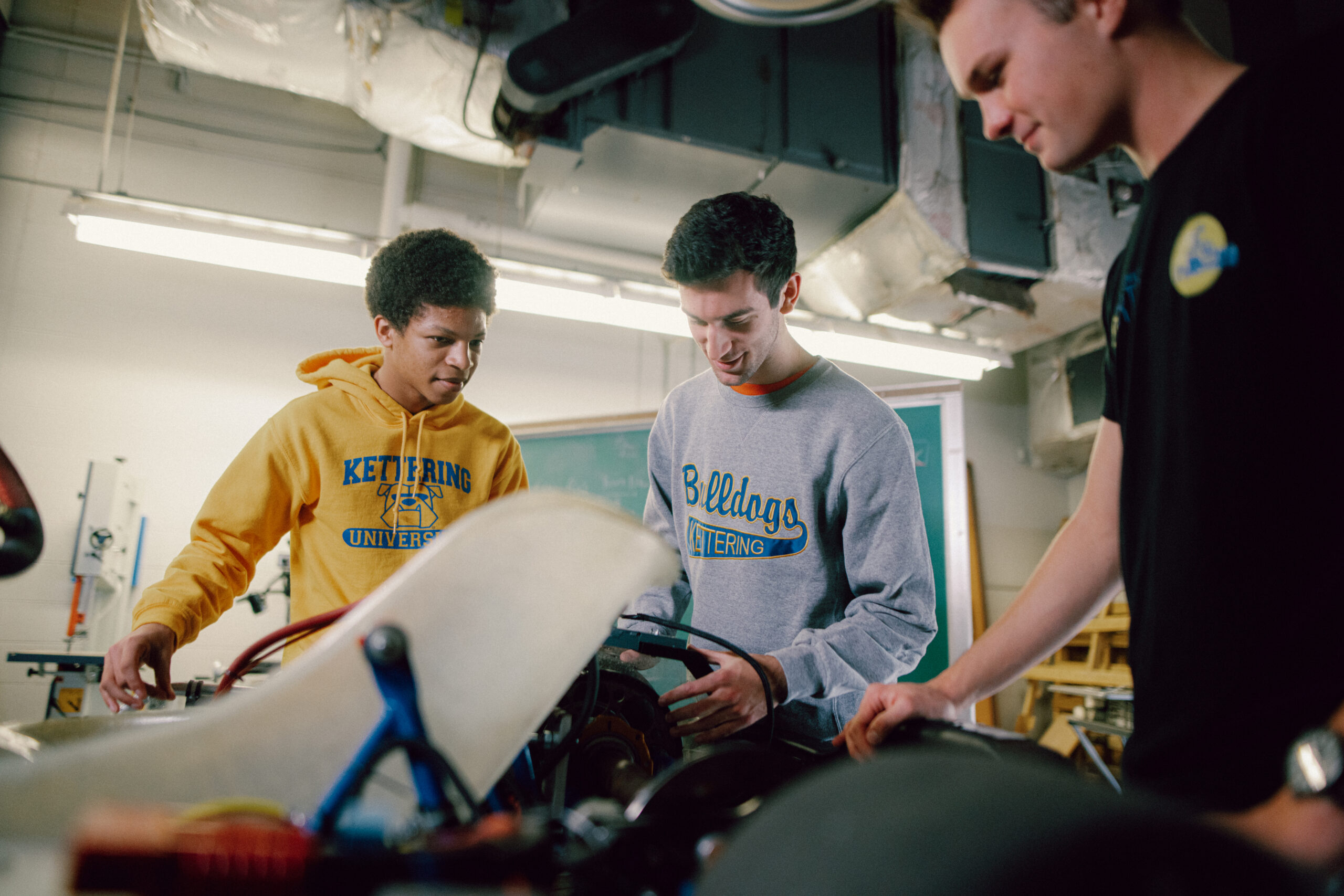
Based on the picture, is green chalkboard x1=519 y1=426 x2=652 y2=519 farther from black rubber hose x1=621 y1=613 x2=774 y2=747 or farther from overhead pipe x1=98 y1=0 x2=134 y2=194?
black rubber hose x1=621 y1=613 x2=774 y2=747

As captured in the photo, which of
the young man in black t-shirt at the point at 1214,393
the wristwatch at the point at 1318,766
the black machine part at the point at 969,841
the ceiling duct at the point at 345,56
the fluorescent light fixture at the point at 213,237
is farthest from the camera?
the fluorescent light fixture at the point at 213,237

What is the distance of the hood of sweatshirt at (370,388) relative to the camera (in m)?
1.50

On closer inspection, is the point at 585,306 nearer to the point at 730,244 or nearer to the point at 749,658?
the point at 730,244

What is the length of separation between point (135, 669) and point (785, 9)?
1.62 m

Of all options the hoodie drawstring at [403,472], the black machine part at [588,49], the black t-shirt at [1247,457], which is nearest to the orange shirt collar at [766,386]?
the hoodie drawstring at [403,472]

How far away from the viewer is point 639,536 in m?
0.48

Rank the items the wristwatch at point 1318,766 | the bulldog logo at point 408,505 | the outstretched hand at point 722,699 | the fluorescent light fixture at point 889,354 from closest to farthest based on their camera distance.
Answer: the wristwatch at point 1318,766
the outstretched hand at point 722,699
the bulldog logo at point 408,505
the fluorescent light fixture at point 889,354

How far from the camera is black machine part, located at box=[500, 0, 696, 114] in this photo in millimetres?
2826

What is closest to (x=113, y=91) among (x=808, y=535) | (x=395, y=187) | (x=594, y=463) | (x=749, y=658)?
(x=395, y=187)

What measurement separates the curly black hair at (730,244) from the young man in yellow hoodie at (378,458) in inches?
17.4

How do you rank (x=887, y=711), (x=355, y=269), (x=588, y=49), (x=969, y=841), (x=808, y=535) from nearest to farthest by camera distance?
(x=969, y=841) → (x=887, y=711) → (x=808, y=535) → (x=588, y=49) → (x=355, y=269)

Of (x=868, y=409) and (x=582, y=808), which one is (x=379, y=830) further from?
(x=868, y=409)

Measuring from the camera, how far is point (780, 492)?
135 centimetres

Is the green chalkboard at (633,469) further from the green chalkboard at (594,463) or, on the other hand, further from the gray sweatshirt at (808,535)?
the gray sweatshirt at (808,535)
